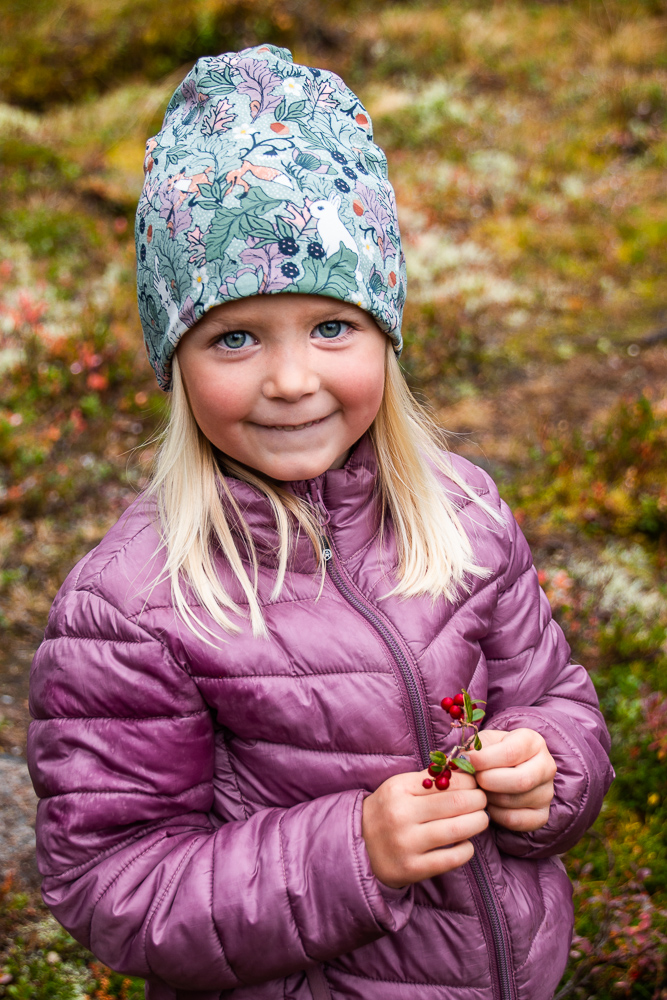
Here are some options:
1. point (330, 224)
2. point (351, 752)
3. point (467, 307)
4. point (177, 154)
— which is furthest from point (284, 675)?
point (467, 307)

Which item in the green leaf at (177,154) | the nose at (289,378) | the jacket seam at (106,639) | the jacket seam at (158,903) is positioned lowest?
the jacket seam at (158,903)

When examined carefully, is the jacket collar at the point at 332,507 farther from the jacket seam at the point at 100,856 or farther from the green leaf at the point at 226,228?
the jacket seam at the point at 100,856

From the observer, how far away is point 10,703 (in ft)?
13.0

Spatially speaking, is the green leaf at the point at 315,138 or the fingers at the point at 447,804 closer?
the fingers at the point at 447,804

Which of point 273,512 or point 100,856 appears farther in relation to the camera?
point 273,512

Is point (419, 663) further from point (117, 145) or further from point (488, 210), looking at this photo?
point (117, 145)

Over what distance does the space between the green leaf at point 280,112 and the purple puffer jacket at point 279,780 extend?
0.87 meters

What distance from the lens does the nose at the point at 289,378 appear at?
5.94 ft

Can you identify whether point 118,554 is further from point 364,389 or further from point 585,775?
point 585,775

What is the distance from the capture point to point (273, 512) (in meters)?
2.07

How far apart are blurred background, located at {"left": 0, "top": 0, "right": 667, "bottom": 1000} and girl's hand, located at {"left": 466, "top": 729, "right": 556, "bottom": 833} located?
1195mm

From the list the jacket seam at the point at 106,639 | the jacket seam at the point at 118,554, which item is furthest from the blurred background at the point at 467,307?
the jacket seam at the point at 118,554

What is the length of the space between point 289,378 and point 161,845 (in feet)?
3.73

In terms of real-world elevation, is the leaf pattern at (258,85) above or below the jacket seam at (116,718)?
above
